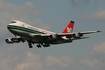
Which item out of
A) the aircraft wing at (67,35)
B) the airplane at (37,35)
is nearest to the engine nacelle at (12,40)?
the airplane at (37,35)

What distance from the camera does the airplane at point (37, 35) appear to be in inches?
5226

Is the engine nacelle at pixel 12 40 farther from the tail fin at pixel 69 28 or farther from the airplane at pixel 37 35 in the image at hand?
the tail fin at pixel 69 28

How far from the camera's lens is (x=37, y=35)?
134 meters

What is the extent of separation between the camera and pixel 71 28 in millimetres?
158250

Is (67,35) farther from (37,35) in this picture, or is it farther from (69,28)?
(69,28)

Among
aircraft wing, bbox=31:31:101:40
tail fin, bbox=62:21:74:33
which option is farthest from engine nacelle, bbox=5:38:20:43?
tail fin, bbox=62:21:74:33

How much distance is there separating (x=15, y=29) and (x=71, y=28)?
3248 centimetres

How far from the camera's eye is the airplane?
13275cm

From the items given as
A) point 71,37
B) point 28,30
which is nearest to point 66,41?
point 71,37

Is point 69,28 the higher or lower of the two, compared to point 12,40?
higher

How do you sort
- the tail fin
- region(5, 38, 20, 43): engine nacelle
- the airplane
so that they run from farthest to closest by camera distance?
the tail fin, region(5, 38, 20, 43): engine nacelle, the airplane

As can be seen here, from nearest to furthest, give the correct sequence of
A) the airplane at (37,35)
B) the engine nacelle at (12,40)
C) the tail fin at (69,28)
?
1. the airplane at (37,35)
2. the engine nacelle at (12,40)
3. the tail fin at (69,28)

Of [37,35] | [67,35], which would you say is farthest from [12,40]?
[67,35]

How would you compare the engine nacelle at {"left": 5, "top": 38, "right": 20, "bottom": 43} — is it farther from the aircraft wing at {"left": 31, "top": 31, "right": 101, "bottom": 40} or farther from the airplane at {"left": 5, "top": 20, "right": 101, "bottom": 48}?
the aircraft wing at {"left": 31, "top": 31, "right": 101, "bottom": 40}
